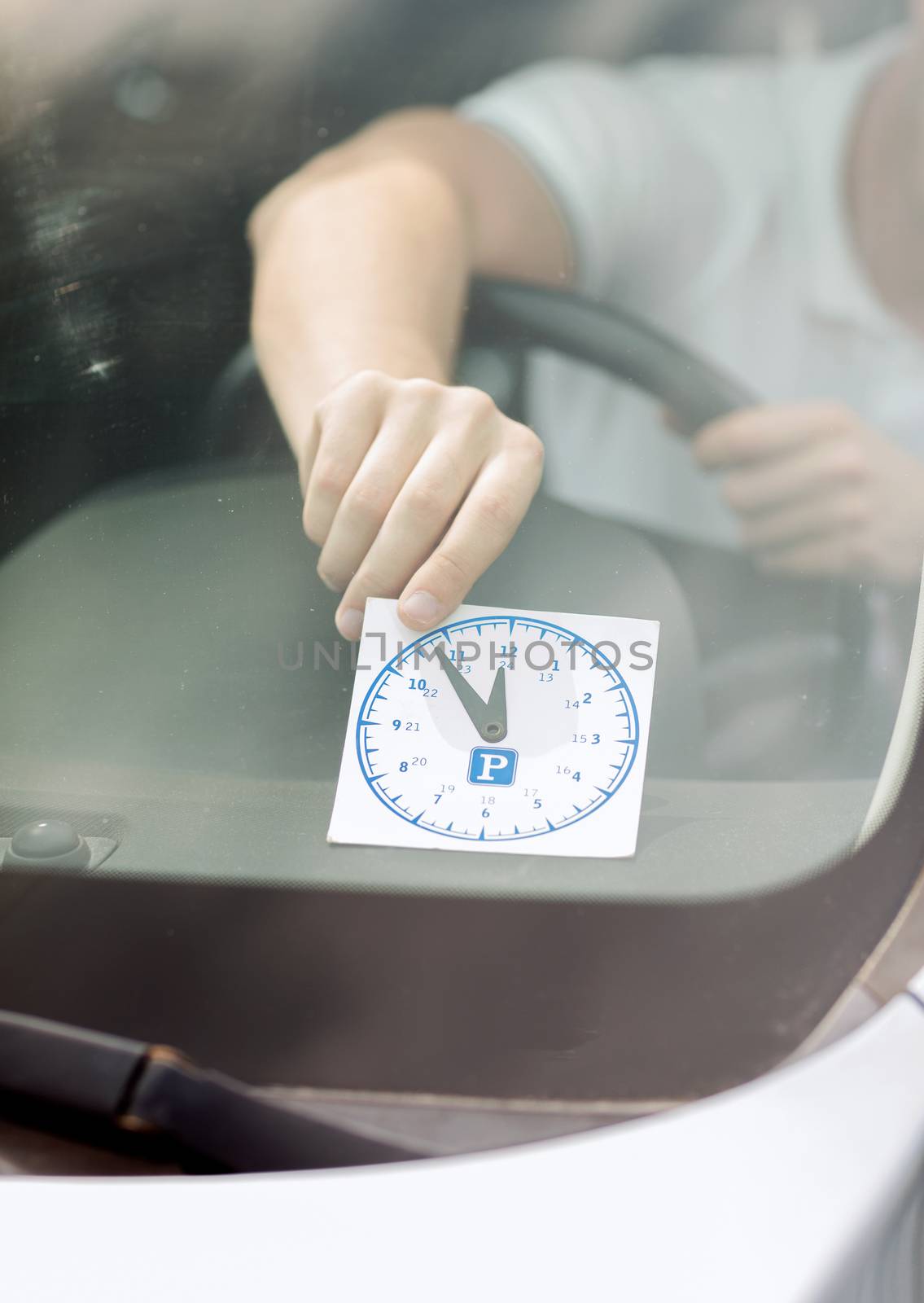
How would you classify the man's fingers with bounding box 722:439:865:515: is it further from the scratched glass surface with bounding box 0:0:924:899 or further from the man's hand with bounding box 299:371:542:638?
the man's hand with bounding box 299:371:542:638

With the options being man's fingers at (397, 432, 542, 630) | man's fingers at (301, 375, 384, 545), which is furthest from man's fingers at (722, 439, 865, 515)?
man's fingers at (301, 375, 384, 545)

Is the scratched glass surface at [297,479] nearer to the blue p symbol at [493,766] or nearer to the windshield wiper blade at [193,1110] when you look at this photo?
the blue p symbol at [493,766]

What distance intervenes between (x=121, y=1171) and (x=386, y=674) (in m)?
0.34

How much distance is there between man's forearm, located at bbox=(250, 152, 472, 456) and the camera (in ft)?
2.82

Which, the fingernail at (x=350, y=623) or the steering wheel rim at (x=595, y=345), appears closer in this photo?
the fingernail at (x=350, y=623)

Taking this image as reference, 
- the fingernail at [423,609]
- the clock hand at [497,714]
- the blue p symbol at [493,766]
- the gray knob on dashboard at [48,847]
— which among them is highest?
the fingernail at [423,609]

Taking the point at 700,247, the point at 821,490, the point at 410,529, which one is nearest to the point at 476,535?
→ the point at 410,529

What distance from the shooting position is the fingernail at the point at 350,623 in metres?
0.80

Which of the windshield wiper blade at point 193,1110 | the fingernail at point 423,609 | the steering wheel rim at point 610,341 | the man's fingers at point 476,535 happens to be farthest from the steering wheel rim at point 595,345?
the windshield wiper blade at point 193,1110

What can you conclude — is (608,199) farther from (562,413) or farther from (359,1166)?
(359,1166)

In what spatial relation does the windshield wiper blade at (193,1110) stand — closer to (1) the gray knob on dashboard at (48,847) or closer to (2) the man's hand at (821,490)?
(1) the gray knob on dashboard at (48,847)

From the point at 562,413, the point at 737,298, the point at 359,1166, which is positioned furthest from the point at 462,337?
the point at 359,1166

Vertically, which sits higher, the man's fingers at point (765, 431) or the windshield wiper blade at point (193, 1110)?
the man's fingers at point (765, 431)

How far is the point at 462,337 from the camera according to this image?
879 mm
